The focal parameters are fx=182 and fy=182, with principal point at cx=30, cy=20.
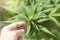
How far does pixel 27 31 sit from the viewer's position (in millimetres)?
1333

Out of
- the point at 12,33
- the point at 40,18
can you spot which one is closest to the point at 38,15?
the point at 40,18

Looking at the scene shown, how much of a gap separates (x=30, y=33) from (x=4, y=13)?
46 centimetres

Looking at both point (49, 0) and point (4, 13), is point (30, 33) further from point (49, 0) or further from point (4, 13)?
point (4, 13)

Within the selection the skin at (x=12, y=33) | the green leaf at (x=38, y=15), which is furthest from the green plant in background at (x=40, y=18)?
the skin at (x=12, y=33)

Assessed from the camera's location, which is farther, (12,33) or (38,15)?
(38,15)

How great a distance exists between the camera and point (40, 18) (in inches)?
54.4

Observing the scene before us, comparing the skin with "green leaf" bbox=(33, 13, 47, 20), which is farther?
"green leaf" bbox=(33, 13, 47, 20)

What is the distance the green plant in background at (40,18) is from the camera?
136 cm

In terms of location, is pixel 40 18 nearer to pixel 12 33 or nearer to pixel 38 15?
pixel 38 15

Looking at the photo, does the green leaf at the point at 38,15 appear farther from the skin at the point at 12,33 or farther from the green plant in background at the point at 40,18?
the skin at the point at 12,33

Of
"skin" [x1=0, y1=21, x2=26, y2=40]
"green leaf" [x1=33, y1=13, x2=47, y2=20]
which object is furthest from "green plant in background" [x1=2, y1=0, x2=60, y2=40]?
"skin" [x1=0, y1=21, x2=26, y2=40]

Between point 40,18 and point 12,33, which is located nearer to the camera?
point 12,33

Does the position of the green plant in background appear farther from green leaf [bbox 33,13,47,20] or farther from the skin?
the skin

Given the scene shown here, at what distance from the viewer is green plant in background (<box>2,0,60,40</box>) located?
1.36 meters
